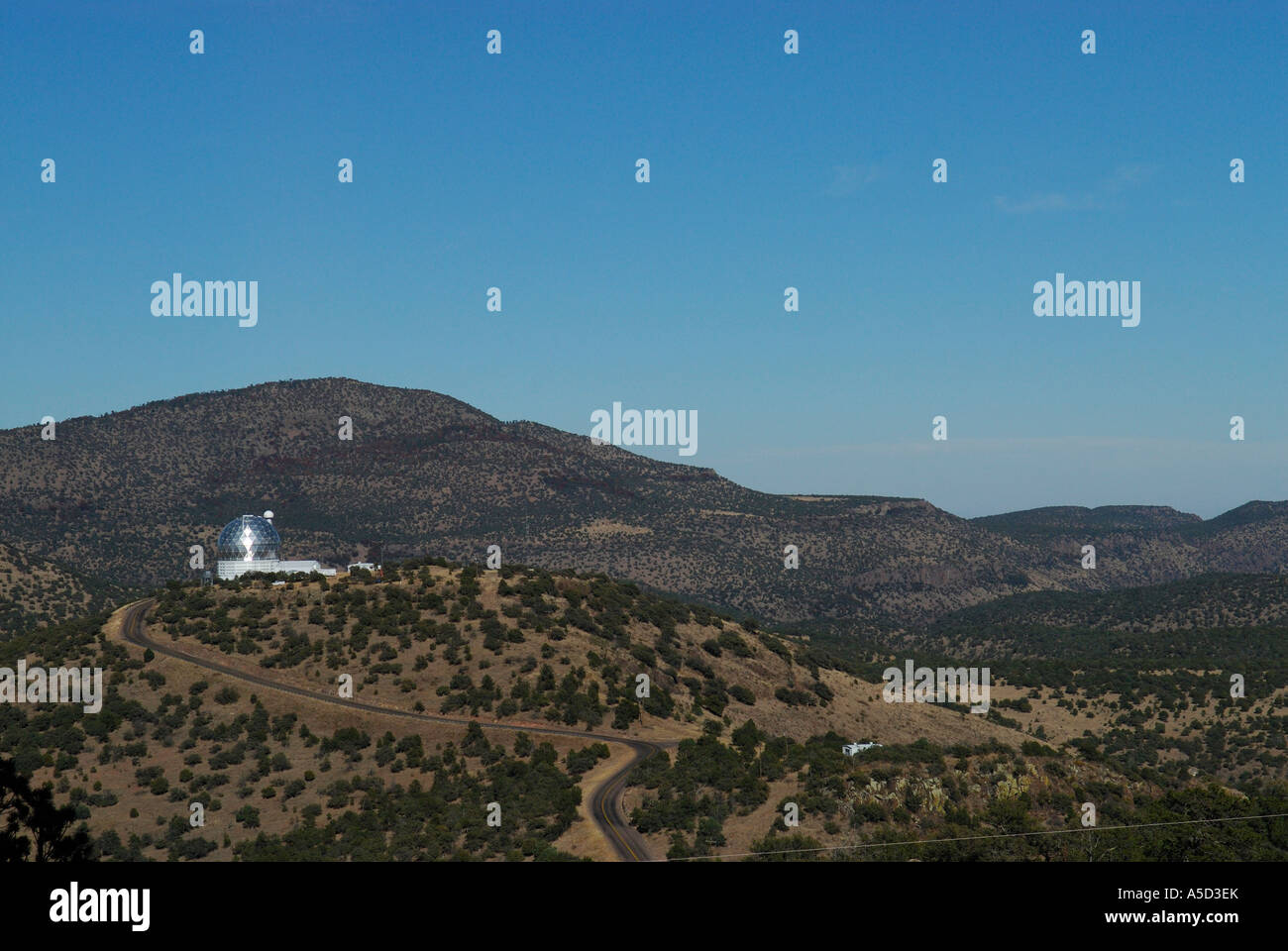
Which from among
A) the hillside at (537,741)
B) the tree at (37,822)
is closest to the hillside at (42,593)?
the hillside at (537,741)

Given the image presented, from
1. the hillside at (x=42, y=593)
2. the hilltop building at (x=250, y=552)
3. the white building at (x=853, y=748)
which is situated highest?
the hilltop building at (x=250, y=552)

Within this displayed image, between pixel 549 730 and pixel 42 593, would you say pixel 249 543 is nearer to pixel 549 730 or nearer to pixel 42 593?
pixel 42 593

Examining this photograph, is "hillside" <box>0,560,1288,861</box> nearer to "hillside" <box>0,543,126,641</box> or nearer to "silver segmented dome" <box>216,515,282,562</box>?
"silver segmented dome" <box>216,515,282,562</box>

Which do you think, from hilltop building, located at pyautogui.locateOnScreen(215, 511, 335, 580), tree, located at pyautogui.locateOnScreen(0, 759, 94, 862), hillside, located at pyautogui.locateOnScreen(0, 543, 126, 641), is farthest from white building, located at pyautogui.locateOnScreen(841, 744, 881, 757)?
hillside, located at pyautogui.locateOnScreen(0, 543, 126, 641)

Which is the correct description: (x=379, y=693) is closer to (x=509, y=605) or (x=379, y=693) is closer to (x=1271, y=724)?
(x=509, y=605)

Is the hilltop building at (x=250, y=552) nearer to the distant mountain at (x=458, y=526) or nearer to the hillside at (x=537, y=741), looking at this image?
the hillside at (x=537, y=741)
